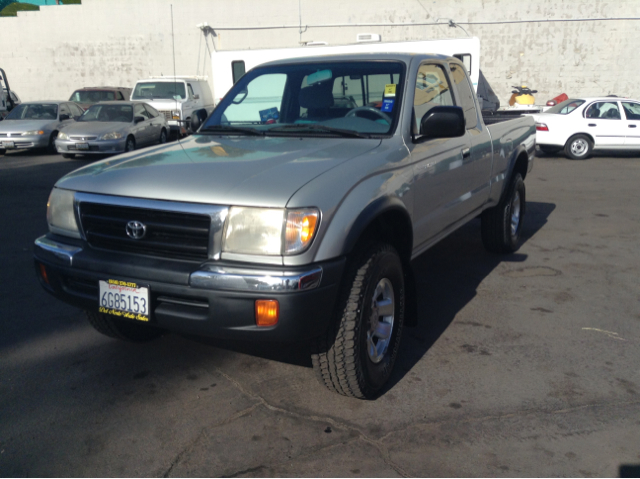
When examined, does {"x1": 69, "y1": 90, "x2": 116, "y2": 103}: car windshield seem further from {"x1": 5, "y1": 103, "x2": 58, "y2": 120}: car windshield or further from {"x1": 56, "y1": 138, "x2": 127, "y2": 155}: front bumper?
{"x1": 56, "y1": 138, "x2": 127, "y2": 155}: front bumper

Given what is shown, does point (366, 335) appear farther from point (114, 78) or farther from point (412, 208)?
point (114, 78)

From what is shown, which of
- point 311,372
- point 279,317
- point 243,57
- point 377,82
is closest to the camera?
point 279,317

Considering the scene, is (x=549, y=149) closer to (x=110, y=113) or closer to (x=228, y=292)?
(x=110, y=113)

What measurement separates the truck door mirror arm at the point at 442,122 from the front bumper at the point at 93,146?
1212cm

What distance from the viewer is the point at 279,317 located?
109 inches

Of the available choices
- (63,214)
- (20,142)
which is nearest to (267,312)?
(63,214)

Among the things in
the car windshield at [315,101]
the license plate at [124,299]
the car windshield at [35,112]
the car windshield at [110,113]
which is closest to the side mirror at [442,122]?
the car windshield at [315,101]

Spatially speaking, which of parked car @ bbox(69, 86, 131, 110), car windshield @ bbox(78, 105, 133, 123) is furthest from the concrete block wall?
car windshield @ bbox(78, 105, 133, 123)

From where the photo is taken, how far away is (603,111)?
48.7 feet

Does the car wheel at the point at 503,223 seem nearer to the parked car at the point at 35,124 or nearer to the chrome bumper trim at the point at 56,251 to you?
the chrome bumper trim at the point at 56,251

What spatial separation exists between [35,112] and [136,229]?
16.2m

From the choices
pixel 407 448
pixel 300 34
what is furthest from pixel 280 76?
pixel 300 34

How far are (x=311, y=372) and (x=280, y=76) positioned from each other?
224 centimetres

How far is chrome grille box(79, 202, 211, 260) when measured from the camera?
2.92 metres
